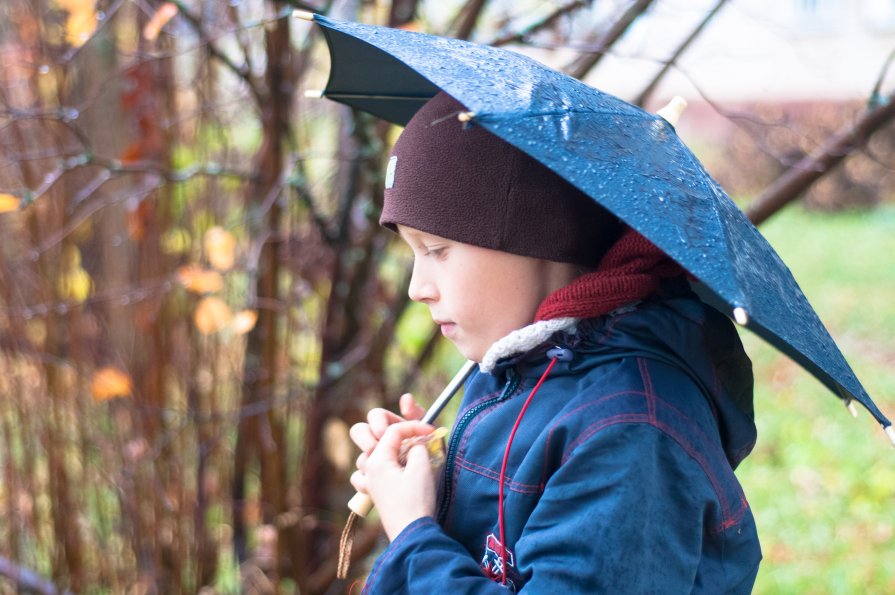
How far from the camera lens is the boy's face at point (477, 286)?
1.37 metres

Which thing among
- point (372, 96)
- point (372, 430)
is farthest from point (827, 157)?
point (372, 430)

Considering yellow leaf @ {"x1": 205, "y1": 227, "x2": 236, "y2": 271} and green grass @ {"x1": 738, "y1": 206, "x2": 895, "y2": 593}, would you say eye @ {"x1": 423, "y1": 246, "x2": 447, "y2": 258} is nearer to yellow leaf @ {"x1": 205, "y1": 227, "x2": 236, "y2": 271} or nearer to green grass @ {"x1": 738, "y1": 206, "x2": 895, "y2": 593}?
yellow leaf @ {"x1": 205, "y1": 227, "x2": 236, "y2": 271}

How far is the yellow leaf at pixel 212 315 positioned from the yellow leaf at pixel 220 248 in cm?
11

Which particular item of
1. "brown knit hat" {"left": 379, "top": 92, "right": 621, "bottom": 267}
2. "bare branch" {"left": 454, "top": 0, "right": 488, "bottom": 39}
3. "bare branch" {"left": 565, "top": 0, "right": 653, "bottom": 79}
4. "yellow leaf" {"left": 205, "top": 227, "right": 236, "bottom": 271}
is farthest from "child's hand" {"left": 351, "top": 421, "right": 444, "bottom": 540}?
"yellow leaf" {"left": 205, "top": 227, "right": 236, "bottom": 271}

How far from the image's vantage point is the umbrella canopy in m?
1.10

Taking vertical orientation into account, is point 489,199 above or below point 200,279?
above

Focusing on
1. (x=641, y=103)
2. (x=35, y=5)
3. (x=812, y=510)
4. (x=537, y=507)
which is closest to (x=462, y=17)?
(x=641, y=103)

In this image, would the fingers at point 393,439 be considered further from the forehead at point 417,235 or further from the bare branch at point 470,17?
the bare branch at point 470,17

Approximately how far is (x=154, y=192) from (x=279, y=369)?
0.69 metres

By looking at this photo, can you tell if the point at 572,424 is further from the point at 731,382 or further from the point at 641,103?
the point at 641,103

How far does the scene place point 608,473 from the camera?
3.85 feet

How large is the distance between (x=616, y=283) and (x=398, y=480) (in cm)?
44

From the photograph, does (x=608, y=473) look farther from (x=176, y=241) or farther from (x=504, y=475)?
(x=176, y=241)

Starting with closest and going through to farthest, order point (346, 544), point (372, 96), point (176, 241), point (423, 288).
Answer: point (423, 288), point (346, 544), point (372, 96), point (176, 241)
